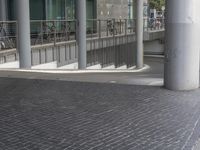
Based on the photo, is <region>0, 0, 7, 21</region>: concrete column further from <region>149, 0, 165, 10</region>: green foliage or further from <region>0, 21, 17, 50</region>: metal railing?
<region>149, 0, 165, 10</region>: green foliage

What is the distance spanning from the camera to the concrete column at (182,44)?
7.78 metres

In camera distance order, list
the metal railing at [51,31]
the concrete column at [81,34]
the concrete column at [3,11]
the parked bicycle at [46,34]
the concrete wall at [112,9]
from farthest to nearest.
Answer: the concrete wall at [112,9] → the concrete column at [3,11] → the concrete column at [81,34] → the metal railing at [51,31] → the parked bicycle at [46,34]

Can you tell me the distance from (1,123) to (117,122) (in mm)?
1480

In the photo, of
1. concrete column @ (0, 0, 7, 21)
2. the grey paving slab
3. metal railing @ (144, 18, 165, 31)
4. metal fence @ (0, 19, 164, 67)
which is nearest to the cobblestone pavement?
the grey paving slab

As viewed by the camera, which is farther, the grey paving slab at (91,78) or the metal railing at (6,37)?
the metal railing at (6,37)

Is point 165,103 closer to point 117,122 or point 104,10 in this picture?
point 117,122

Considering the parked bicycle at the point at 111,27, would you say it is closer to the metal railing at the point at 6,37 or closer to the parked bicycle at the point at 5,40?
the metal railing at the point at 6,37

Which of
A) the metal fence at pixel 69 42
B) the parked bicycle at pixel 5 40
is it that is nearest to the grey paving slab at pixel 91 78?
the metal fence at pixel 69 42

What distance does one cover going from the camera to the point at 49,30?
20.4 metres

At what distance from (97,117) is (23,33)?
10.5m

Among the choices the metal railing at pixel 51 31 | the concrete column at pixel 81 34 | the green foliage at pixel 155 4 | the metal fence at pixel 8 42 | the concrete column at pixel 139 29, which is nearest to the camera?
the metal fence at pixel 8 42

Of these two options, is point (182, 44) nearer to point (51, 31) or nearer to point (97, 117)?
point (97, 117)

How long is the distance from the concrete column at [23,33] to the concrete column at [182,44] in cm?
856

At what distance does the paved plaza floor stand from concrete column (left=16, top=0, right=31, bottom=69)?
698cm
